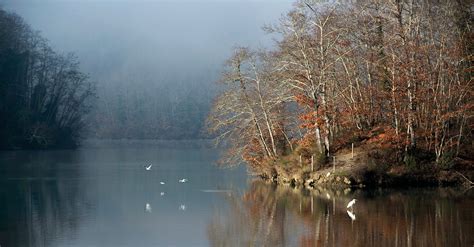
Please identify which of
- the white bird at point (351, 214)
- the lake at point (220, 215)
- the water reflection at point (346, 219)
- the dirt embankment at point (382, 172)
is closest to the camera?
the water reflection at point (346, 219)

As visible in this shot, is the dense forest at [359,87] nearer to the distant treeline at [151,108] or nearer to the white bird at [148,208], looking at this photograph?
the white bird at [148,208]

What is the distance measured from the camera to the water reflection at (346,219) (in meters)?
19.8

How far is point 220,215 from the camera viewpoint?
2581 cm

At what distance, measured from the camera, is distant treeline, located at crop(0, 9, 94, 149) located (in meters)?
84.8

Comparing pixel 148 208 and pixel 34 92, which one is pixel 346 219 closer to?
pixel 148 208

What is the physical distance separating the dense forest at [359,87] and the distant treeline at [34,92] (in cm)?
4832

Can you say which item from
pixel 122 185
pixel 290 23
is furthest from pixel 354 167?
pixel 122 185

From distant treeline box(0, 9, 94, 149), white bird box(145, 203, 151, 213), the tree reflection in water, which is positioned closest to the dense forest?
the tree reflection in water

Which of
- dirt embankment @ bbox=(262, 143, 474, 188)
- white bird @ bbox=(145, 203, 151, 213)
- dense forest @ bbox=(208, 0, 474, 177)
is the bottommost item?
white bird @ bbox=(145, 203, 151, 213)

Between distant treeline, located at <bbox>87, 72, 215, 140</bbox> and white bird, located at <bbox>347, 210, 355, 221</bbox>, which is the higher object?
distant treeline, located at <bbox>87, 72, 215, 140</bbox>

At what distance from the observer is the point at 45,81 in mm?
91125

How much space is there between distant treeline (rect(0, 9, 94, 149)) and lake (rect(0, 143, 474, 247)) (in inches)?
1837

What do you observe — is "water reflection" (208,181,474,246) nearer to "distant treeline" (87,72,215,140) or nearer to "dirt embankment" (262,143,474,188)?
"dirt embankment" (262,143,474,188)

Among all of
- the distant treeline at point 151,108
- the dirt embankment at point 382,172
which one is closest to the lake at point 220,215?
the dirt embankment at point 382,172
